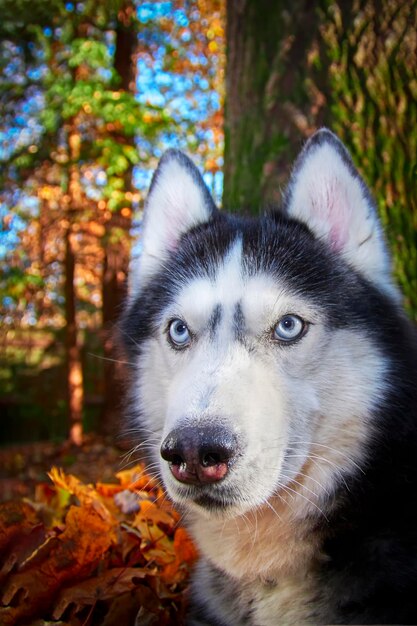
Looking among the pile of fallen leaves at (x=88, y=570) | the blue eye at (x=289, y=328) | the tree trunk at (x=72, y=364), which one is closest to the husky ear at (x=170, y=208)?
the blue eye at (x=289, y=328)

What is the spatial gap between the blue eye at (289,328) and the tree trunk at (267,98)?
170 cm

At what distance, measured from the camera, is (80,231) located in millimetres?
10773

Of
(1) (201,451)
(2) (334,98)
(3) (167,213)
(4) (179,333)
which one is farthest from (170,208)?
(2) (334,98)

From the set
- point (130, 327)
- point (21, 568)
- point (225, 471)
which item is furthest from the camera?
point (130, 327)

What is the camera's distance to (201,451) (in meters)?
1.76

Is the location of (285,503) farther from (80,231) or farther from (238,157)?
(80,231)

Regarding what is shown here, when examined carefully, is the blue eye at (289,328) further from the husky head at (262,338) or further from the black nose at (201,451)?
the black nose at (201,451)

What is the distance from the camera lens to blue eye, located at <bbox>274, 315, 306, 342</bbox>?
7.03 feet

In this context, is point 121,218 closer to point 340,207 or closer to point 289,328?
point 340,207

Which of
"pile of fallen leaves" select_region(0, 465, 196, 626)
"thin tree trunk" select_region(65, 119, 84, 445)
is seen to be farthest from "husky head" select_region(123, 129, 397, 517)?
"thin tree trunk" select_region(65, 119, 84, 445)

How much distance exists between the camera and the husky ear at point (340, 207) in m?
2.39

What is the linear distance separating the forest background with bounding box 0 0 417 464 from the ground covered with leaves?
448mm

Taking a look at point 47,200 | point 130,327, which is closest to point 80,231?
point 47,200

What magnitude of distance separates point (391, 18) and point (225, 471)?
3.01 metres
